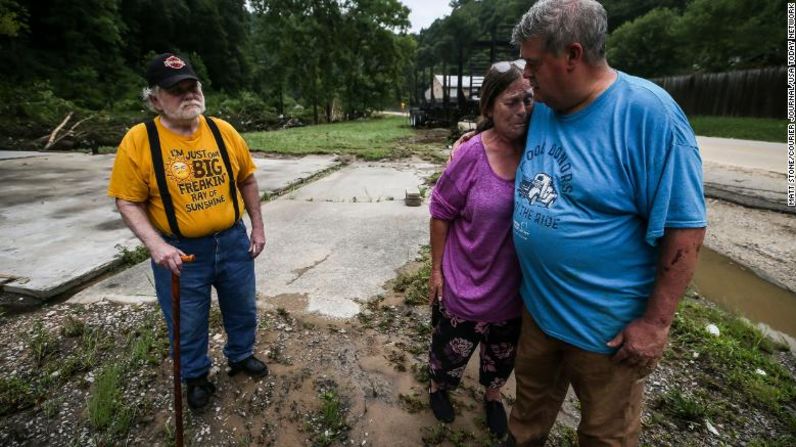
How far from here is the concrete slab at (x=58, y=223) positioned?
339cm

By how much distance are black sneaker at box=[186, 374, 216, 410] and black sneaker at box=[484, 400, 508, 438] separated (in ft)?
4.88

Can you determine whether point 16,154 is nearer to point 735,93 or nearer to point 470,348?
point 470,348

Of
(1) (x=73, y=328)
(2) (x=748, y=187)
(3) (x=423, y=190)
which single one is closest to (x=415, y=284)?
(1) (x=73, y=328)

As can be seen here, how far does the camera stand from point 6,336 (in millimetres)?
2658

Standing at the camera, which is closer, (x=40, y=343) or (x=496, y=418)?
(x=496, y=418)

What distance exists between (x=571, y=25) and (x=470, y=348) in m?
1.40

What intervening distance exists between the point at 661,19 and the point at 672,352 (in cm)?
4455

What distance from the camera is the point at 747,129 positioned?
13.5m

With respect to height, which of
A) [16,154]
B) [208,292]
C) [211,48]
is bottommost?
[208,292]

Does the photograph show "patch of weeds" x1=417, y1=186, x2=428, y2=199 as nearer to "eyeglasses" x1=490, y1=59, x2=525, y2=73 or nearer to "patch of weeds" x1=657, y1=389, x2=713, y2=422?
"patch of weeds" x1=657, y1=389, x2=713, y2=422

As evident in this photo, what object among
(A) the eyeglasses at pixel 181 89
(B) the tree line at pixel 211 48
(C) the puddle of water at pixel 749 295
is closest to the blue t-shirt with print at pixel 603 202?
(A) the eyeglasses at pixel 181 89

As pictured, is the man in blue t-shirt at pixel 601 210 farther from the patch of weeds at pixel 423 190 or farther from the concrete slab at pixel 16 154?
the concrete slab at pixel 16 154

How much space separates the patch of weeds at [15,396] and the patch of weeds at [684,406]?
11.0ft

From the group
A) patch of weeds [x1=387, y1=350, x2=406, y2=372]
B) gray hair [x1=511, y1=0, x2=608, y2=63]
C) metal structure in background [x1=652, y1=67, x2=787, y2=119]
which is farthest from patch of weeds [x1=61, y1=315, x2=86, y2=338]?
metal structure in background [x1=652, y1=67, x2=787, y2=119]
